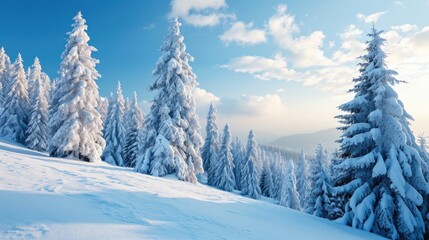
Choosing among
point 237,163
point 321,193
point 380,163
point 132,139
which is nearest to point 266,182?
point 237,163

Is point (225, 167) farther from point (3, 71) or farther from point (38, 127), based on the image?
point (3, 71)

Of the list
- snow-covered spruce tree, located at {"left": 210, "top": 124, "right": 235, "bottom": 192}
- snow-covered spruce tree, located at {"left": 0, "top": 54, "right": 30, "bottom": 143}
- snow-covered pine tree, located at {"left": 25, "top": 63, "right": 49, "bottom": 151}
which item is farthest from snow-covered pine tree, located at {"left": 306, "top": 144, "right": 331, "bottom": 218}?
snow-covered spruce tree, located at {"left": 0, "top": 54, "right": 30, "bottom": 143}

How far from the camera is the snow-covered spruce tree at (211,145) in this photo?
49.2 m

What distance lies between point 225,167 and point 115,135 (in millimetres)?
20010

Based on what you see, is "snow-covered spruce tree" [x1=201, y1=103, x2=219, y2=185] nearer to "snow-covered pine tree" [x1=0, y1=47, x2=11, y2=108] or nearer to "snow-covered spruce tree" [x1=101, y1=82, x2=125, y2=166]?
"snow-covered spruce tree" [x1=101, y1=82, x2=125, y2=166]

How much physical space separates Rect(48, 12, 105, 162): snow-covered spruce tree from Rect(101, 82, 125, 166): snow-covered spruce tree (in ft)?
70.4

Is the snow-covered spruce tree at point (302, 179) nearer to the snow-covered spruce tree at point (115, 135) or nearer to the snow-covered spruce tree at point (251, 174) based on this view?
the snow-covered spruce tree at point (251, 174)

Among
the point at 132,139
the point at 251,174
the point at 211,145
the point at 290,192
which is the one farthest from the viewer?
the point at 211,145

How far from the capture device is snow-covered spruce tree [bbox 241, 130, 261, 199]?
49438 millimetres

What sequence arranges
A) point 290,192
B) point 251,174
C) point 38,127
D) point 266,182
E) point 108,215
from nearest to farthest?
point 108,215, point 38,127, point 290,192, point 251,174, point 266,182

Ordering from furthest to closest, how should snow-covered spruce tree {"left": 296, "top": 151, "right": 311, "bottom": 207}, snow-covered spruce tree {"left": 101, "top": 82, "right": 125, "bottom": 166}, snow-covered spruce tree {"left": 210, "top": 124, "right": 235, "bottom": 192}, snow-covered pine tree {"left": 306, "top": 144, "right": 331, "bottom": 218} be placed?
snow-covered spruce tree {"left": 296, "top": 151, "right": 311, "bottom": 207}
snow-covered spruce tree {"left": 210, "top": 124, "right": 235, "bottom": 192}
snow-covered spruce tree {"left": 101, "top": 82, "right": 125, "bottom": 166}
snow-covered pine tree {"left": 306, "top": 144, "right": 331, "bottom": 218}

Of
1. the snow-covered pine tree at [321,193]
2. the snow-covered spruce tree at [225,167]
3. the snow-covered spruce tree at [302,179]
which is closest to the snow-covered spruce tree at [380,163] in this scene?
the snow-covered pine tree at [321,193]

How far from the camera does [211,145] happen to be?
5150 centimetres

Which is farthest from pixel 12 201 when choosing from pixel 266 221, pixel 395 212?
pixel 395 212
